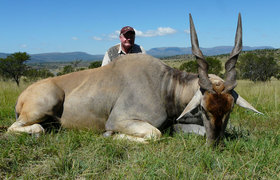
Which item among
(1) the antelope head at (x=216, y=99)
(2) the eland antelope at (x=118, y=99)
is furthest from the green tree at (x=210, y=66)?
(1) the antelope head at (x=216, y=99)

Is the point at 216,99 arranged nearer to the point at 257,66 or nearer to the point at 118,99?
the point at 118,99

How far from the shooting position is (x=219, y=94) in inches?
139

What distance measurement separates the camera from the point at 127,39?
6.63 metres

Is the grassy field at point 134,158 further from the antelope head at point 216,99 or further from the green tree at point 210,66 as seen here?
the green tree at point 210,66

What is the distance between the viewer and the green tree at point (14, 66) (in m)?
24.7

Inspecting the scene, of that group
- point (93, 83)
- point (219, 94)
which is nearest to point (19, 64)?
point (93, 83)

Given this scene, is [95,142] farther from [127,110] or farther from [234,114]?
[234,114]

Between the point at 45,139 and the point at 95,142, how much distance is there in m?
0.72

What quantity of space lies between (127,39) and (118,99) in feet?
8.31

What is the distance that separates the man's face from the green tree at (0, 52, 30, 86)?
2054 cm

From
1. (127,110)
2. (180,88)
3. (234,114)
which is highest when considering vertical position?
(180,88)

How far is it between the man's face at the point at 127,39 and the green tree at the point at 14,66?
20.5 meters

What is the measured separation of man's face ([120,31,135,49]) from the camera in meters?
6.57

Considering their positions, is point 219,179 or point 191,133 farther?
point 191,133
